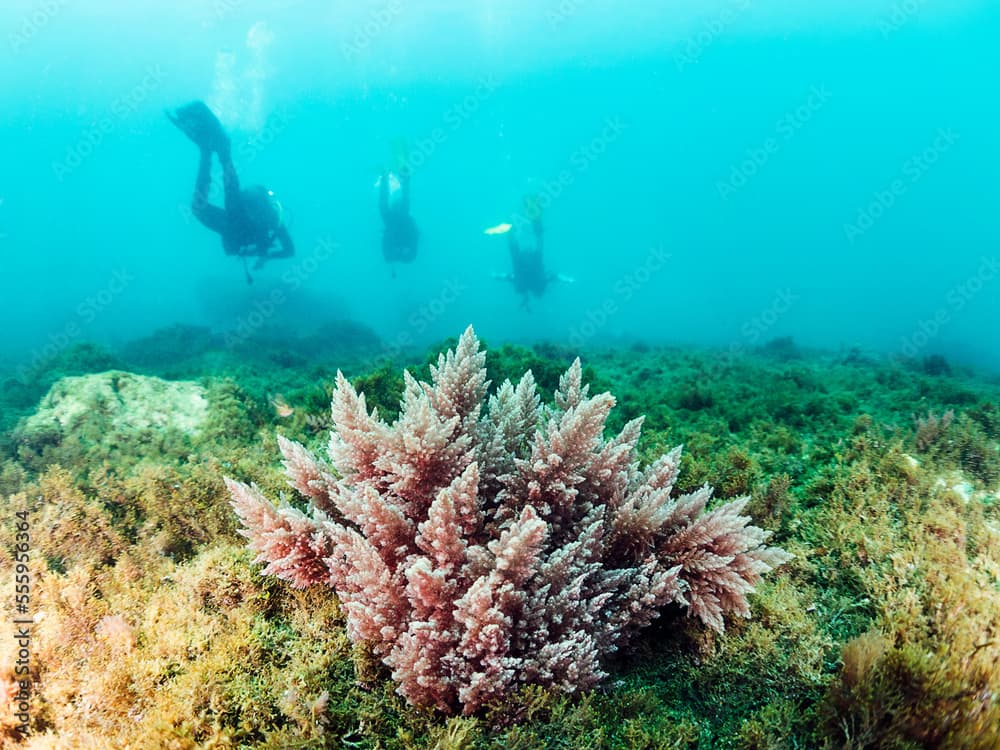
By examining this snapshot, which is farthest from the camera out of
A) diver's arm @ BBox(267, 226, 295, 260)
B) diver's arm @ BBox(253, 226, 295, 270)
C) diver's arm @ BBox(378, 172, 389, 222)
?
diver's arm @ BBox(378, 172, 389, 222)

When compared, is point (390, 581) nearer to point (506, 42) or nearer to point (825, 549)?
point (825, 549)

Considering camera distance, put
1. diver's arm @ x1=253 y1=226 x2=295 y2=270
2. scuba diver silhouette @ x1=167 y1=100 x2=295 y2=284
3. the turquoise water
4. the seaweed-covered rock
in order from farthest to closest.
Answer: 1. the turquoise water
2. diver's arm @ x1=253 y1=226 x2=295 y2=270
3. scuba diver silhouette @ x1=167 y1=100 x2=295 y2=284
4. the seaweed-covered rock

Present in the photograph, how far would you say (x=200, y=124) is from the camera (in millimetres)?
17750

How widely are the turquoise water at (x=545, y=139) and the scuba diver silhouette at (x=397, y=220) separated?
2798cm

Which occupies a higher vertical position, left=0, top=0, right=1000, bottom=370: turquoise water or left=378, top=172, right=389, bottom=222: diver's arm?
left=0, top=0, right=1000, bottom=370: turquoise water

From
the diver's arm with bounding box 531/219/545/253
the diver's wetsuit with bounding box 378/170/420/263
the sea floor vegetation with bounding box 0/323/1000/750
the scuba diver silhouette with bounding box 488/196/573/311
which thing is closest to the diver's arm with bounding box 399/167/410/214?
the diver's wetsuit with bounding box 378/170/420/263

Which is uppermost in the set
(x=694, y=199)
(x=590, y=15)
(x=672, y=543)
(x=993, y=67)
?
(x=590, y=15)

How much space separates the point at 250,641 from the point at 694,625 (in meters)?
2.21

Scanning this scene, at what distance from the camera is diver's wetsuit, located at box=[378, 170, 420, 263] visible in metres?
25.8

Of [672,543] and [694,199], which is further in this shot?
[694,199]

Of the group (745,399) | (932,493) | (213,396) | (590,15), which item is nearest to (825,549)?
(932,493)

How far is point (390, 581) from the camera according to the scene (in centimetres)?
205

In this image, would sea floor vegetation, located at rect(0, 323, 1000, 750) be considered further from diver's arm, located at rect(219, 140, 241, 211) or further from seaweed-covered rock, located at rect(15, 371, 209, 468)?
diver's arm, located at rect(219, 140, 241, 211)

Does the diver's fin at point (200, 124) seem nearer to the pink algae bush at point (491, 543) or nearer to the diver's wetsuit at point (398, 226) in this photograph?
the diver's wetsuit at point (398, 226)
